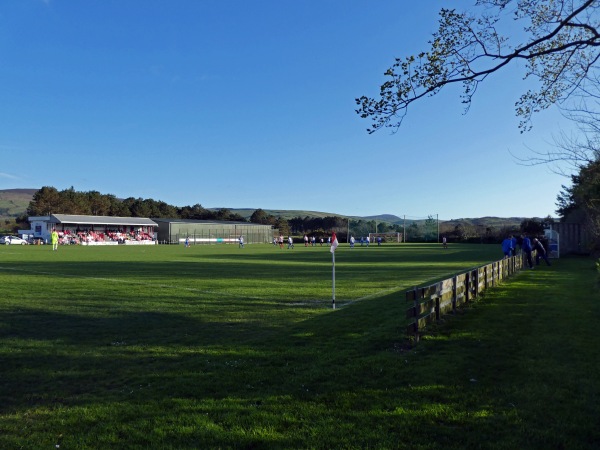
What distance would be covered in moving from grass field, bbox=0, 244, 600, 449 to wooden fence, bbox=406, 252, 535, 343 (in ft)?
1.28

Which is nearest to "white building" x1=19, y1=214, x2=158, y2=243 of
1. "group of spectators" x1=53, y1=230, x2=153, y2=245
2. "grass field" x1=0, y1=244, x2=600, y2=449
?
"group of spectators" x1=53, y1=230, x2=153, y2=245

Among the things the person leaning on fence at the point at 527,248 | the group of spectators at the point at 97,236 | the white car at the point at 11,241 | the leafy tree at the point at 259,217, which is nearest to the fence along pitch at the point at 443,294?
the person leaning on fence at the point at 527,248

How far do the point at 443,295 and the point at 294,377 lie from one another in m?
4.99

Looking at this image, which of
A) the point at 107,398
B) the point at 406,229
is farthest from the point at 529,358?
the point at 406,229

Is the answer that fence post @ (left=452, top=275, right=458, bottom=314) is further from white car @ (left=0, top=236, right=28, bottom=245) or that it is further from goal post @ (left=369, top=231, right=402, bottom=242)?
goal post @ (left=369, top=231, right=402, bottom=242)

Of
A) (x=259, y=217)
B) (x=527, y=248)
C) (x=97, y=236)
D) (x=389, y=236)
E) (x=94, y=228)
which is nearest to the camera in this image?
(x=527, y=248)

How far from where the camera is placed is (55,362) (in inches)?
272

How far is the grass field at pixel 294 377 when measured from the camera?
14.4 feet

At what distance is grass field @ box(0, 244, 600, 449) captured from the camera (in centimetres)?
440

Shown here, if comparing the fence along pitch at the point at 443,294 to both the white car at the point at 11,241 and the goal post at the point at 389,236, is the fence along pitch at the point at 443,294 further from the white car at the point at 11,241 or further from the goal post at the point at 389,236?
the goal post at the point at 389,236

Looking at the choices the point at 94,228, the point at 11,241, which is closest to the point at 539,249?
the point at 11,241

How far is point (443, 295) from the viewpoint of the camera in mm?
9898

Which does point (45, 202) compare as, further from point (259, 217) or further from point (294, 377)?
point (294, 377)

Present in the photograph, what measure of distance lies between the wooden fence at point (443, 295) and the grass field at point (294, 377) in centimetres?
39
